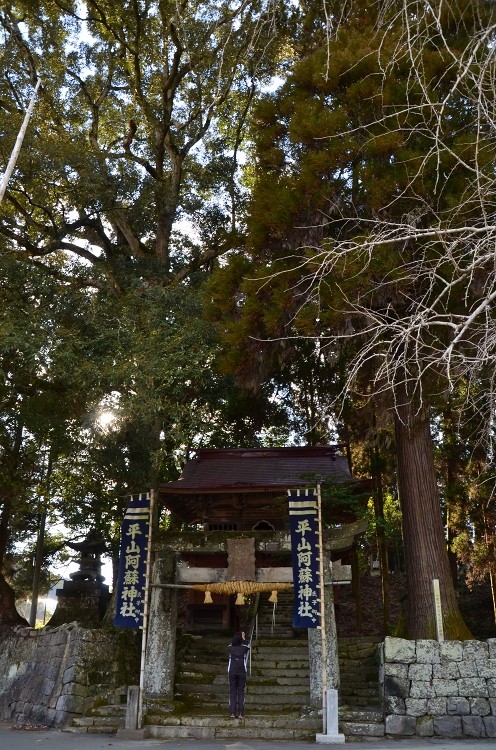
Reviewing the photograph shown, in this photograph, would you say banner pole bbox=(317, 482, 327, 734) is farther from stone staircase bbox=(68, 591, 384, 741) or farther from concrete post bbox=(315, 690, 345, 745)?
stone staircase bbox=(68, 591, 384, 741)

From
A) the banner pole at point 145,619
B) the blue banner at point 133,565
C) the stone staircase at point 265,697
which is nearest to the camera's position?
the stone staircase at point 265,697

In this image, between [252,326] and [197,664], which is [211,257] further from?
[197,664]

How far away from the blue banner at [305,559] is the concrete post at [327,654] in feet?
1.92

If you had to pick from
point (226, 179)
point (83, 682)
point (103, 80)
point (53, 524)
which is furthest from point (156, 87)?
point (83, 682)

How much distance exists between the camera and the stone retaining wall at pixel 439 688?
857 centimetres

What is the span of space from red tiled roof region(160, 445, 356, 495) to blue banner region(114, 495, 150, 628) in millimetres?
3836

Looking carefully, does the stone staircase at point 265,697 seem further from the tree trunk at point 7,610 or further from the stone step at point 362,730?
the tree trunk at point 7,610

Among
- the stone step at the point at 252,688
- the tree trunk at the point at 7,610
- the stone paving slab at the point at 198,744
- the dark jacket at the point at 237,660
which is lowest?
the stone paving slab at the point at 198,744

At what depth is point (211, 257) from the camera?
16328 millimetres

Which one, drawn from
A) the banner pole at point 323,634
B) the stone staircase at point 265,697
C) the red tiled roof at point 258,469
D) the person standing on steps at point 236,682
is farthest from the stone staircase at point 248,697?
the red tiled roof at point 258,469

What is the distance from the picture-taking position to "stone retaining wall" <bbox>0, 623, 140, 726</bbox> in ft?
34.0

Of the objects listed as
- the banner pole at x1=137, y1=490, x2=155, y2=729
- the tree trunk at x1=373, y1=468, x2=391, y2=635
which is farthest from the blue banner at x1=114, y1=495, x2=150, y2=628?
the tree trunk at x1=373, y1=468, x2=391, y2=635

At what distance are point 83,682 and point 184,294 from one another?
7.27m

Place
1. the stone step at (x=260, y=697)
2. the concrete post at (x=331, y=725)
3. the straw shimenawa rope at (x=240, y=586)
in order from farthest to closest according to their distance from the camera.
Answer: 1. the stone step at (x=260, y=697)
2. the straw shimenawa rope at (x=240, y=586)
3. the concrete post at (x=331, y=725)
